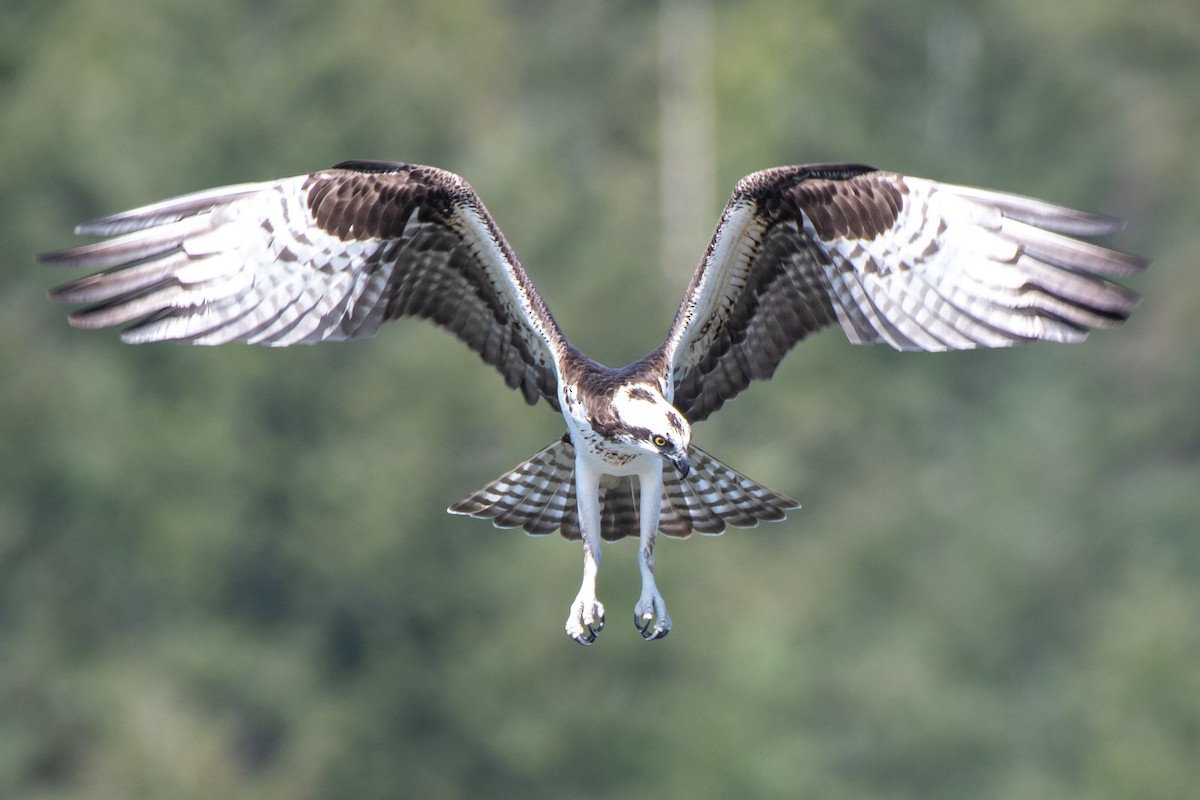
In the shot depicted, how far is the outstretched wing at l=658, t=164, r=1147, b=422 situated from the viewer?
1436 cm

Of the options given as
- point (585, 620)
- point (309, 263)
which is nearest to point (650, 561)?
point (585, 620)

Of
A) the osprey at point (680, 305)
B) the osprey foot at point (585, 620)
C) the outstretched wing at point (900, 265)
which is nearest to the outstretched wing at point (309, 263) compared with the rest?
the osprey at point (680, 305)

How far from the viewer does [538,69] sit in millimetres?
72500

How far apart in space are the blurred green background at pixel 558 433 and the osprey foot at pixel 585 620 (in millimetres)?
25365

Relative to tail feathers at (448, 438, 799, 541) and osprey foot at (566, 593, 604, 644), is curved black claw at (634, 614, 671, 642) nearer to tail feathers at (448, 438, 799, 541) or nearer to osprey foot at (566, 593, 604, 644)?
osprey foot at (566, 593, 604, 644)

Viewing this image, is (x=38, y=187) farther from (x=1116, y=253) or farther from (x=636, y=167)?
(x=1116, y=253)

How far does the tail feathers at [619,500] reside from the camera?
15.8m

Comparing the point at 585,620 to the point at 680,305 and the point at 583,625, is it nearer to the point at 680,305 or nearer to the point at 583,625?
the point at 583,625

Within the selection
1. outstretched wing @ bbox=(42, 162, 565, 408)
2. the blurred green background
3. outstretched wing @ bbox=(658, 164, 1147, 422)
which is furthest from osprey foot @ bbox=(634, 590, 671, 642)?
the blurred green background

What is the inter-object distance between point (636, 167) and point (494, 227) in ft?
174

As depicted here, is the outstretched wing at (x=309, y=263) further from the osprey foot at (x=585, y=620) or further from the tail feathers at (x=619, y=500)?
the osprey foot at (x=585, y=620)

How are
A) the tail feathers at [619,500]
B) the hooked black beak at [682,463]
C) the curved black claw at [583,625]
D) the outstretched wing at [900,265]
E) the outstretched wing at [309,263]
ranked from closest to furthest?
the hooked black beak at [682,463], the outstretched wing at [309,263], the curved black claw at [583,625], the outstretched wing at [900,265], the tail feathers at [619,500]

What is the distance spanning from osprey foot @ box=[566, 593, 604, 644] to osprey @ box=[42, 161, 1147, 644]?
0.04 feet

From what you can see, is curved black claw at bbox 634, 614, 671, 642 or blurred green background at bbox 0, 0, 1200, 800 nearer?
curved black claw at bbox 634, 614, 671, 642
